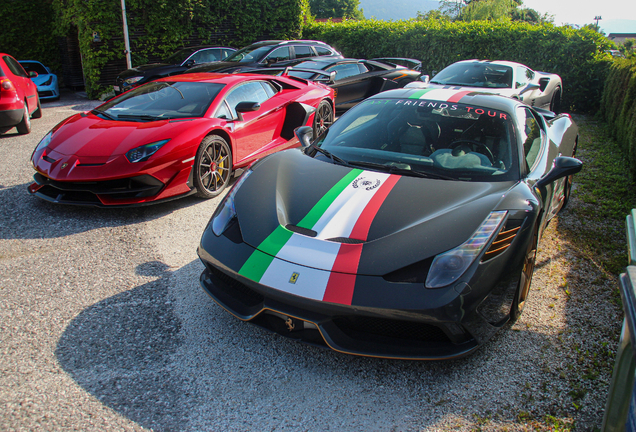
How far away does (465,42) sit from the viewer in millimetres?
13320

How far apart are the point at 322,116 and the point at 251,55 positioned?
4930 millimetres

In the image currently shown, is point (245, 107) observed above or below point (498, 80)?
below

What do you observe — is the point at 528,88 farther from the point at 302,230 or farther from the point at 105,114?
the point at 302,230

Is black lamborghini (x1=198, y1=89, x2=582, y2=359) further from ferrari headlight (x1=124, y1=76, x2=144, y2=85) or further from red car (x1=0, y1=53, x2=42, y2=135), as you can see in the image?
ferrari headlight (x1=124, y1=76, x2=144, y2=85)

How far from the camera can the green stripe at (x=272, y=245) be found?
222 centimetres

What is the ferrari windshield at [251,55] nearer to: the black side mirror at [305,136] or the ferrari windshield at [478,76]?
the ferrari windshield at [478,76]

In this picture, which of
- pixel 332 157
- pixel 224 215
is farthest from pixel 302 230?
pixel 332 157

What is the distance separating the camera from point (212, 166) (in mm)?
4676

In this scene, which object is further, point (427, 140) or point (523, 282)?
point (427, 140)

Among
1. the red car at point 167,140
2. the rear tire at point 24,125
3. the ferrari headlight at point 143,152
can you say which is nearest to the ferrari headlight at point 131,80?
the rear tire at point 24,125

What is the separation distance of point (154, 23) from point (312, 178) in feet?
42.1

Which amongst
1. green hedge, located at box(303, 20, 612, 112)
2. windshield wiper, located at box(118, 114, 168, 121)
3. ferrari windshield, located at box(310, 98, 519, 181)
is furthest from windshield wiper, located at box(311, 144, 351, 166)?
green hedge, located at box(303, 20, 612, 112)

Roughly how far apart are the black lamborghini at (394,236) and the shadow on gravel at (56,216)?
178 centimetres

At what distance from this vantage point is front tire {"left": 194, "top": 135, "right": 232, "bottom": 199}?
4461mm
